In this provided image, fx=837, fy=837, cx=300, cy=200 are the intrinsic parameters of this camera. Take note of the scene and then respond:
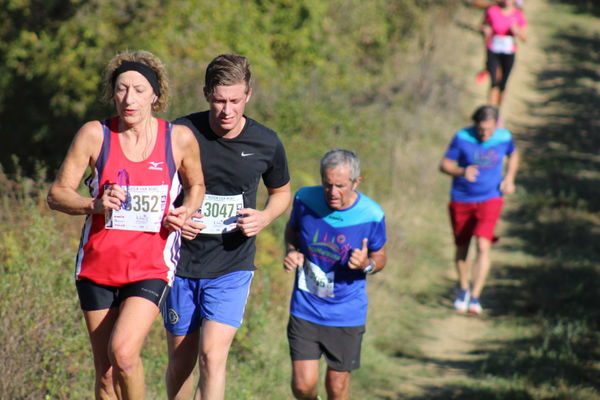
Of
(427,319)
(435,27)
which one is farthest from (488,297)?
(435,27)

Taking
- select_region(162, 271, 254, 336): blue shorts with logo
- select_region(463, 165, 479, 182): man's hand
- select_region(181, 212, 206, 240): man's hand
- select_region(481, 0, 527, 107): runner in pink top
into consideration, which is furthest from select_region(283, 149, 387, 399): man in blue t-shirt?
select_region(481, 0, 527, 107): runner in pink top

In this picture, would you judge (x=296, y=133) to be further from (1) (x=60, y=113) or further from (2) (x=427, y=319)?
(2) (x=427, y=319)

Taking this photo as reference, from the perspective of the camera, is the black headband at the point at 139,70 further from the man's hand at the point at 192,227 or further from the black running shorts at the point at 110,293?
the black running shorts at the point at 110,293

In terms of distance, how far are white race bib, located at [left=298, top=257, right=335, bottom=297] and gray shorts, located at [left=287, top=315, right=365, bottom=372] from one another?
0.21 meters

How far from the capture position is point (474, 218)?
8.88 metres

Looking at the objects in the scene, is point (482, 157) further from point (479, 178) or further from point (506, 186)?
point (506, 186)

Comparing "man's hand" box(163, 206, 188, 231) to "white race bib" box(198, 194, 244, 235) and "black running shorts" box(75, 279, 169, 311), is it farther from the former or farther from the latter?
"white race bib" box(198, 194, 244, 235)

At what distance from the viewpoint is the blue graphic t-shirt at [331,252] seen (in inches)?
208

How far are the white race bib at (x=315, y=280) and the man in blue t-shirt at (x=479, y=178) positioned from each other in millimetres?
3656

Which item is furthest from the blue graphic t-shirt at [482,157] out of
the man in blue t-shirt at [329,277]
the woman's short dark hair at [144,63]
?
the woman's short dark hair at [144,63]

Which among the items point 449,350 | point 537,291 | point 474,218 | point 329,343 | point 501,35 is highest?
point 501,35

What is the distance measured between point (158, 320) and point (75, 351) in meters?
1.07

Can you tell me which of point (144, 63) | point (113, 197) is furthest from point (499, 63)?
point (113, 197)

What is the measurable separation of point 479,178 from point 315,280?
385 centimetres
